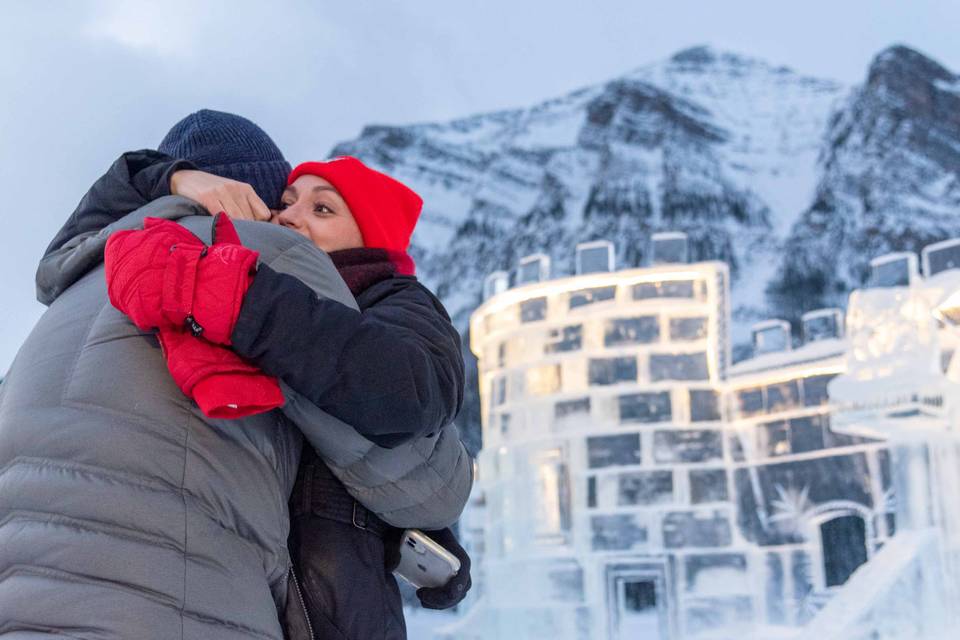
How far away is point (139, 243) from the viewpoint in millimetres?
840

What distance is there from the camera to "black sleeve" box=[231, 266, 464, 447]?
2.72 feet

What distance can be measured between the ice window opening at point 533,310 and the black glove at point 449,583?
6945 millimetres

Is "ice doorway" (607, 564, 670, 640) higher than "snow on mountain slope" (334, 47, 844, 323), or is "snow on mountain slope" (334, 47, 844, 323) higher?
"snow on mountain slope" (334, 47, 844, 323)

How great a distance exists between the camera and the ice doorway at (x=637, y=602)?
286 inches

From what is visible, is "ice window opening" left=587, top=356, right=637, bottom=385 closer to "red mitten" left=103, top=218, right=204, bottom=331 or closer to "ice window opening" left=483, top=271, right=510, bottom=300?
"ice window opening" left=483, top=271, right=510, bottom=300

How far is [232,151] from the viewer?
48.6 inches

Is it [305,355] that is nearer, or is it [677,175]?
[305,355]

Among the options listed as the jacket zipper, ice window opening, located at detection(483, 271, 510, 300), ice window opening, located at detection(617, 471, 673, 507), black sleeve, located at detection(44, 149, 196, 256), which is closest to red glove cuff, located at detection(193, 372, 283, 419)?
the jacket zipper

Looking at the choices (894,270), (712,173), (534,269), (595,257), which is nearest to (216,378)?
(894,270)

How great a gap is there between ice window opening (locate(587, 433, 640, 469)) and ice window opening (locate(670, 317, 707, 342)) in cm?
77

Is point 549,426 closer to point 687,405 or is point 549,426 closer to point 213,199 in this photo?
point 687,405

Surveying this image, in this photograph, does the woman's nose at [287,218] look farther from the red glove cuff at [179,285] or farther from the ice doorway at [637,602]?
the ice doorway at [637,602]

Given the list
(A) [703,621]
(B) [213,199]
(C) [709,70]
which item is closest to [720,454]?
(A) [703,621]

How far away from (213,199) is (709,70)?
9453 mm
